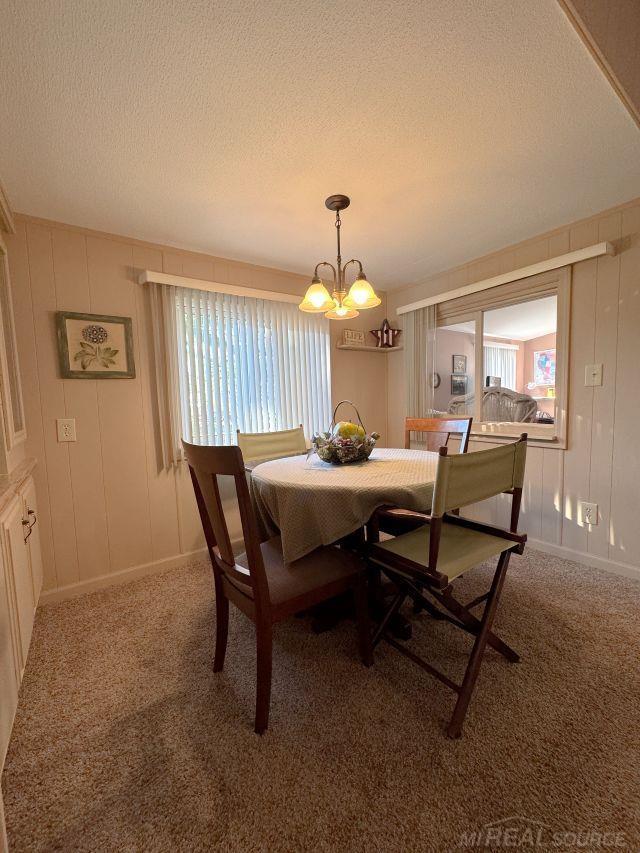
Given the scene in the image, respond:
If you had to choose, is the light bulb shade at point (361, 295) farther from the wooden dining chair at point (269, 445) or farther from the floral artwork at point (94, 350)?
the floral artwork at point (94, 350)

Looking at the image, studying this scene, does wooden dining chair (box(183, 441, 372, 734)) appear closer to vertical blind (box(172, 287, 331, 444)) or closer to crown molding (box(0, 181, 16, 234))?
vertical blind (box(172, 287, 331, 444))

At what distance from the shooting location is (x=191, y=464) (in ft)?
4.51

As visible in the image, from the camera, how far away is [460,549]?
1452 millimetres

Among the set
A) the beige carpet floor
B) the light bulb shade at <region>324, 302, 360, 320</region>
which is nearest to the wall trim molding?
the beige carpet floor

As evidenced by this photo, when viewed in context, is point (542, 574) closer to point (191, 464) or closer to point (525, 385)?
point (525, 385)

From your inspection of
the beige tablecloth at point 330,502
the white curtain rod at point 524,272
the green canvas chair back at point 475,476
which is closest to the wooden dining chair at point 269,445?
the beige tablecloth at point 330,502

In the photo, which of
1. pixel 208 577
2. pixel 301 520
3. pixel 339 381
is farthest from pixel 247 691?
pixel 339 381

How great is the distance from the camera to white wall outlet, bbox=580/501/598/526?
2.39 m

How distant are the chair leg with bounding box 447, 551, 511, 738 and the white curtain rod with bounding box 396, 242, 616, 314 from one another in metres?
2.02

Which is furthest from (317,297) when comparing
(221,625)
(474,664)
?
(474,664)

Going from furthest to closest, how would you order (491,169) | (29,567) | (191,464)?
→ (491,169), (29,567), (191,464)

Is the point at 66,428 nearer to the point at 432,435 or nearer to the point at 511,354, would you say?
the point at 432,435

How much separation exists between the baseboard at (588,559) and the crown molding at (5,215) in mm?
3922

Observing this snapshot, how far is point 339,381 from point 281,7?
257cm
